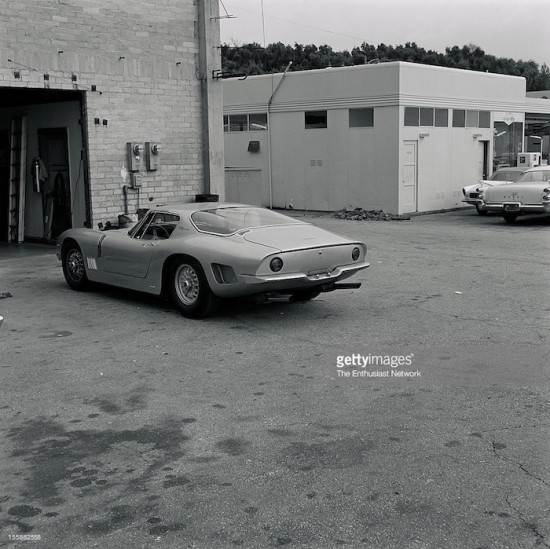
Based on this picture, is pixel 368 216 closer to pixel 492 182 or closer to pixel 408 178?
pixel 408 178

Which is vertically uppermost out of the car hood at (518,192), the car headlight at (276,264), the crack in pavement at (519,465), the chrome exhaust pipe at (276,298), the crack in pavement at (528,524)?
the car hood at (518,192)

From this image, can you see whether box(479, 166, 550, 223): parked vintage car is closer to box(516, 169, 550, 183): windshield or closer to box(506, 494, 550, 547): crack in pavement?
box(516, 169, 550, 183): windshield

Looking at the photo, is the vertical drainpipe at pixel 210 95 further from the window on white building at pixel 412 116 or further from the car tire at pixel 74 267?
the window on white building at pixel 412 116

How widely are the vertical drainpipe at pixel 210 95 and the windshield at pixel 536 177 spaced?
8.94 meters

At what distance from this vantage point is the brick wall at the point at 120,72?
565 inches

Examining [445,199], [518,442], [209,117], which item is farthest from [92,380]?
[445,199]

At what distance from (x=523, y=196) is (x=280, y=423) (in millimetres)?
16794

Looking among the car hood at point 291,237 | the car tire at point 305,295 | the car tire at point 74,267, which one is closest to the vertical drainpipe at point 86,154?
the car tire at point 74,267

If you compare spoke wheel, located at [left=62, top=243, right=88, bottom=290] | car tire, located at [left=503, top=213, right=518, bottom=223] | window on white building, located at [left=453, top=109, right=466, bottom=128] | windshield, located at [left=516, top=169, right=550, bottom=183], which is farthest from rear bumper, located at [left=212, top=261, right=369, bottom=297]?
window on white building, located at [left=453, top=109, right=466, bottom=128]

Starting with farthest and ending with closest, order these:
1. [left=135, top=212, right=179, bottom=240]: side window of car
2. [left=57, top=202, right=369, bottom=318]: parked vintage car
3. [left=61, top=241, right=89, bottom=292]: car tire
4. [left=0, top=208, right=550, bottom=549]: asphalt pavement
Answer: [left=61, top=241, right=89, bottom=292]: car tire, [left=135, top=212, right=179, bottom=240]: side window of car, [left=57, top=202, right=369, bottom=318]: parked vintage car, [left=0, top=208, right=550, bottom=549]: asphalt pavement

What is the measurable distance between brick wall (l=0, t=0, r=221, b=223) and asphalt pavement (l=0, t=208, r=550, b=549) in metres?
5.76

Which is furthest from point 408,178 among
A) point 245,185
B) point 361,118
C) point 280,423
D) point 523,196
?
point 280,423

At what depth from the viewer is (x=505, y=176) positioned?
24.6 m

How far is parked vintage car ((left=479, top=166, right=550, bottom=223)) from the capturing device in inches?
805
